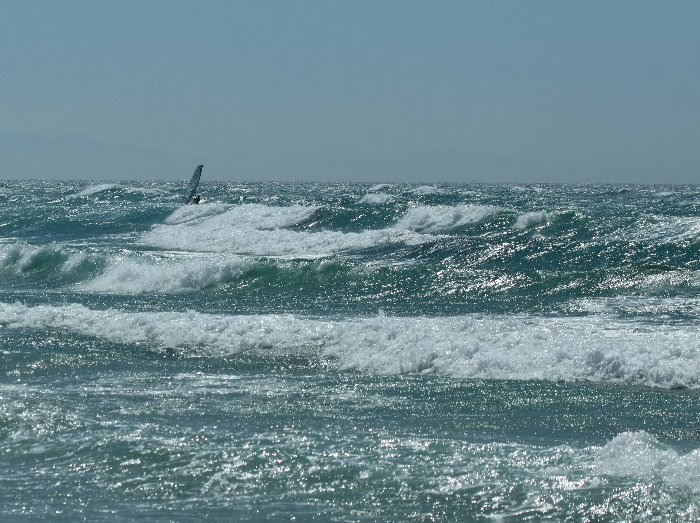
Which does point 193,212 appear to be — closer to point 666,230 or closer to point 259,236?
point 259,236

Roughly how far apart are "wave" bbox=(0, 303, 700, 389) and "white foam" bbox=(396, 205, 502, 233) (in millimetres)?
26449

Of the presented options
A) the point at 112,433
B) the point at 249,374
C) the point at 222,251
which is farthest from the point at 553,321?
the point at 222,251

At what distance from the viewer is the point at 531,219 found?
45062mm

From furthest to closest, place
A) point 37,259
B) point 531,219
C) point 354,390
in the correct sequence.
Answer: point 531,219 → point 37,259 → point 354,390

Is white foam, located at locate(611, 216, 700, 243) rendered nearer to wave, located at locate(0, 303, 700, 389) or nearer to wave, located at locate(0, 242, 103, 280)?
wave, located at locate(0, 303, 700, 389)

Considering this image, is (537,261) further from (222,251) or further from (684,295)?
(222,251)

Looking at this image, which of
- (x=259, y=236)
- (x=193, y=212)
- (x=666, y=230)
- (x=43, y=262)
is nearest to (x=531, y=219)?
(x=666, y=230)

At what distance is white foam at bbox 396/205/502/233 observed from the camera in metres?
48.8

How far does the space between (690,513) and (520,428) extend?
10.9 ft

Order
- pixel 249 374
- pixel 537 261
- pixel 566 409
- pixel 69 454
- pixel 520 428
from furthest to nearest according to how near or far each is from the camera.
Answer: pixel 537 261
pixel 249 374
pixel 566 409
pixel 520 428
pixel 69 454

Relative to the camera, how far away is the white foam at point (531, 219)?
44375 mm

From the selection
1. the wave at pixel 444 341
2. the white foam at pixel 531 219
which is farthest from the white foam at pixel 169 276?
the white foam at pixel 531 219

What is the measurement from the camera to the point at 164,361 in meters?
17.6

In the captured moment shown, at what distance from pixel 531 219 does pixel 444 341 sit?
28052 mm
